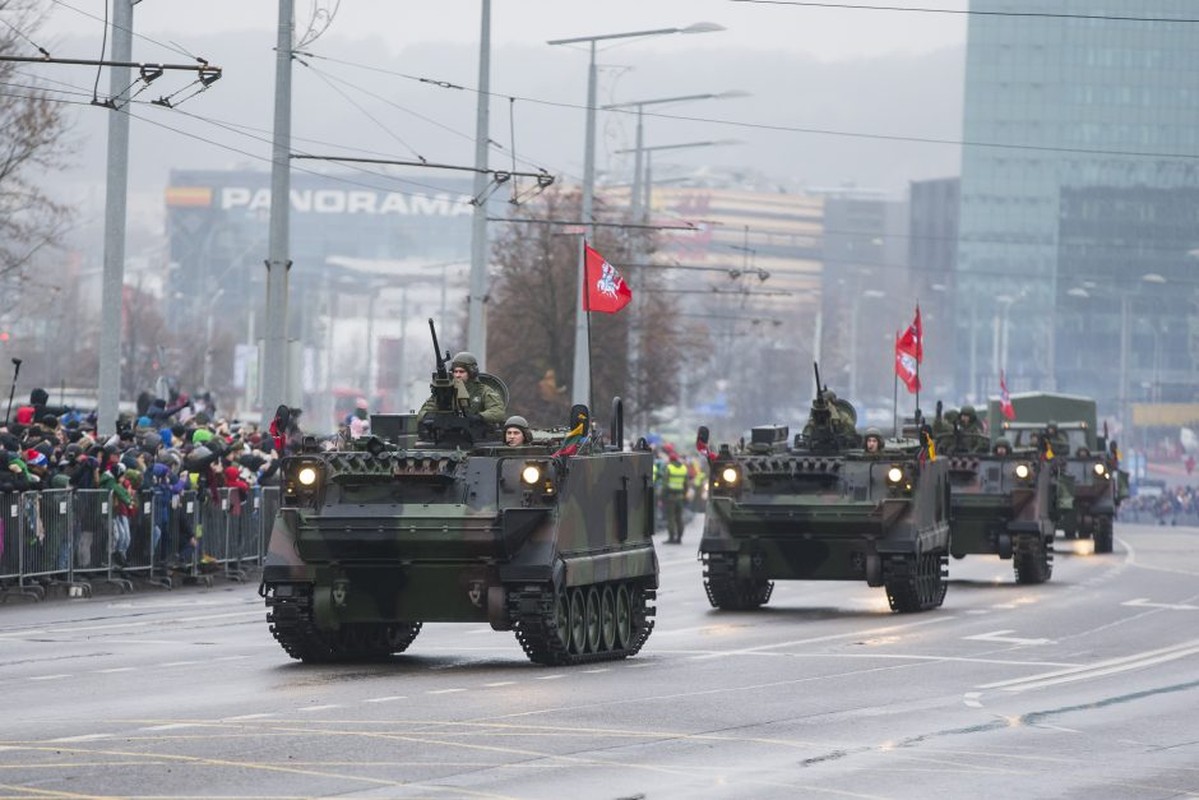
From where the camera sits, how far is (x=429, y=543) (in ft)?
70.5

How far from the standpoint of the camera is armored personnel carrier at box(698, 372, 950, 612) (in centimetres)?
3012

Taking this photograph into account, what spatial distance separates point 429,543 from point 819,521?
9.47m

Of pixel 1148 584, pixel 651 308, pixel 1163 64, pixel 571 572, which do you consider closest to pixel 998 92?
pixel 1163 64

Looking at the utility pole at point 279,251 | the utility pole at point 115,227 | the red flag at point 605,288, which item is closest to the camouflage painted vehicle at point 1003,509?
the red flag at point 605,288

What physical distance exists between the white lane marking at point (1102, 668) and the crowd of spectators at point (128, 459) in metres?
8.67

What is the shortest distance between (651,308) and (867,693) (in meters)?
49.8

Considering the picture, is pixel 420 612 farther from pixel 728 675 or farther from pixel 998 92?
pixel 998 92

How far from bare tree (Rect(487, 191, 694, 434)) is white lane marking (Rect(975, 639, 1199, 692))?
32.6 m

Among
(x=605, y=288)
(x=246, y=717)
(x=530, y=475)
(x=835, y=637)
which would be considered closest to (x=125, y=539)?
(x=605, y=288)

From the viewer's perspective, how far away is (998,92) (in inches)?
5837

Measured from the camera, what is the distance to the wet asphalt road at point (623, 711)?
14234mm

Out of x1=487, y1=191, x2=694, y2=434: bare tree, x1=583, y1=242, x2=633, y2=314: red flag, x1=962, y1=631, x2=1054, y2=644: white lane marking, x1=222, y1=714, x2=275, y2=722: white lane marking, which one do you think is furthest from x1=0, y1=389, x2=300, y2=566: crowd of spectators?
x1=487, y1=191, x2=694, y2=434: bare tree

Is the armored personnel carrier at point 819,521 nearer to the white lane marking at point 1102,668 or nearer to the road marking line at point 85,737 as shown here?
the white lane marking at point 1102,668

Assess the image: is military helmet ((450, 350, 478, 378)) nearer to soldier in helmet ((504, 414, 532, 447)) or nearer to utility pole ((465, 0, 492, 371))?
soldier in helmet ((504, 414, 532, 447))
